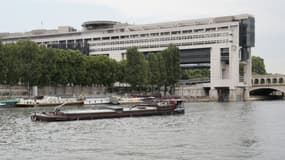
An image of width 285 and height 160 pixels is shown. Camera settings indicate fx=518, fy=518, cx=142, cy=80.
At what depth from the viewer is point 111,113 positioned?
262 feet

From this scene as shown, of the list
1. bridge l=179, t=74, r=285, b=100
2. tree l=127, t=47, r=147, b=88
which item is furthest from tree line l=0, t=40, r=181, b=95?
bridge l=179, t=74, r=285, b=100

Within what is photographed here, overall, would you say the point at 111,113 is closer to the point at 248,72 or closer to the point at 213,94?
the point at 213,94

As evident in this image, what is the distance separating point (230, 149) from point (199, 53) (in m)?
148

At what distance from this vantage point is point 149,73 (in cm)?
15912

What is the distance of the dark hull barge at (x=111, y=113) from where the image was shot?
7194 centimetres

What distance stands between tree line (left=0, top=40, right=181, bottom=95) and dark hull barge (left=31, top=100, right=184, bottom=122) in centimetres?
4838

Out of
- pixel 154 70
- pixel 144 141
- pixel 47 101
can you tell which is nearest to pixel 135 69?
pixel 154 70

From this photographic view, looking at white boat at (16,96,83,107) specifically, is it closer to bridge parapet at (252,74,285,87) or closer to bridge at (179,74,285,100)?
bridge at (179,74,285,100)

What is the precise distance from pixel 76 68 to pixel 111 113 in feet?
213

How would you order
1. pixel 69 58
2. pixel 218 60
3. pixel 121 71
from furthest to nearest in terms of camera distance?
pixel 218 60
pixel 121 71
pixel 69 58

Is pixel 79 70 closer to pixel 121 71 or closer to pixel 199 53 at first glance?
pixel 121 71

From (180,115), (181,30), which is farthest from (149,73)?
(180,115)

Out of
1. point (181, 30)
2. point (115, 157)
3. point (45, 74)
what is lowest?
point (115, 157)

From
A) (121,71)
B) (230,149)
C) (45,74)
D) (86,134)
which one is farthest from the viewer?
(121,71)
